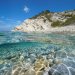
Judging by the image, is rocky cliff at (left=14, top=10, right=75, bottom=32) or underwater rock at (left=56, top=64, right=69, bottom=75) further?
rocky cliff at (left=14, top=10, right=75, bottom=32)

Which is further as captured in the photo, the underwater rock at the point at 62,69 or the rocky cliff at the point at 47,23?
the rocky cliff at the point at 47,23

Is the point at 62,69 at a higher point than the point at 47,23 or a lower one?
lower

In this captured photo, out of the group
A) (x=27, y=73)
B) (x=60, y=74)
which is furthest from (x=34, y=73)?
Result: (x=60, y=74)

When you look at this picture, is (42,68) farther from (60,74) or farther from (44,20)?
(44,20)

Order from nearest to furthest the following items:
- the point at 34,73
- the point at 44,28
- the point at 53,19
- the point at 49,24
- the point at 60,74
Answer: the point at 60,74 → the point at 34,73 → the point at 44,28 → the point at 49,24 → the point at 53,19

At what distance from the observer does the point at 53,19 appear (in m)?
99.1

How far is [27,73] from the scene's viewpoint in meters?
8.91

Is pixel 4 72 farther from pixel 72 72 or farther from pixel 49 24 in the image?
pixel 49 24

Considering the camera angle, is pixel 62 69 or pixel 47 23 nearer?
pixel 62 69

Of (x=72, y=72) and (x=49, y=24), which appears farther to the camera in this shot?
(x=49, y=24)

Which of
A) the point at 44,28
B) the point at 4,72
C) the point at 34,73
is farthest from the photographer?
the point at 44,28

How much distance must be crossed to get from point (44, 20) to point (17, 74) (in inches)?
3444

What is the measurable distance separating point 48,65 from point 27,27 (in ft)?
268

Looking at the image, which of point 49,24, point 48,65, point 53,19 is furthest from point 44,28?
point 48,65
